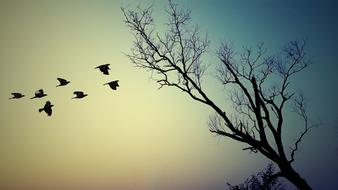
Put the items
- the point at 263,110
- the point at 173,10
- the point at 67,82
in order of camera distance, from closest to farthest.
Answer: the point at 67,82
the point at 263,110
the point at 173,10

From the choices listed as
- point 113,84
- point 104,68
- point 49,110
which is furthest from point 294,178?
point 49,110

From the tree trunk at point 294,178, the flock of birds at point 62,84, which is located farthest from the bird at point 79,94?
the tree trunk at point 294,178

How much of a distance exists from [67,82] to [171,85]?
5.68 m

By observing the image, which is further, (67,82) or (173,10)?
(173,10)

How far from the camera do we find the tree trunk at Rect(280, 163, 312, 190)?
34.3 feet

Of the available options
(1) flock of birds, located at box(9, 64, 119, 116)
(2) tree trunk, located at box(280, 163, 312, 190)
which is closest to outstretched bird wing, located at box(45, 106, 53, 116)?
(1) flock of birds, located at box(9, 64, 119, 116)

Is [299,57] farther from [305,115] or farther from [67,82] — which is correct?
[67,82]

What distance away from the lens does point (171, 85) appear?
11.5 meters

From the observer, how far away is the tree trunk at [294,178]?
412 inches

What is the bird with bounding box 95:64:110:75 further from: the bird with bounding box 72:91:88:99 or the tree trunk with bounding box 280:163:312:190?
the tree trunk with bounding box 280:163:312:190

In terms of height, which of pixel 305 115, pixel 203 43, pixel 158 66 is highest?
pixel 203 43

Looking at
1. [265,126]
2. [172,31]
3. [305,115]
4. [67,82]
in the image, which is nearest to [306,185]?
[265,126]

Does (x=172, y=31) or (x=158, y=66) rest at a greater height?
(x=172, y=31)

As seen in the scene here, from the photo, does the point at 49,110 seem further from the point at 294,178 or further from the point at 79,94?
the point at 294,178
